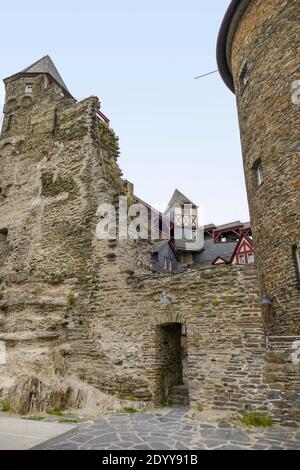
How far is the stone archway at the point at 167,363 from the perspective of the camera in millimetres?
8008

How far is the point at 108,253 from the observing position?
952 cm

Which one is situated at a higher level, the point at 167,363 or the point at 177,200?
the point at 177,200

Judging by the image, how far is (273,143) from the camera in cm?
1013

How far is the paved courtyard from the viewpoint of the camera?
5.05 m

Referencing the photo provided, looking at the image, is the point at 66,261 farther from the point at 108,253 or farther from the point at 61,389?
the point at 61,389

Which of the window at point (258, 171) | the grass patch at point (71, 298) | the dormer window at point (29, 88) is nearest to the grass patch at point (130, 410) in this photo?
the grass patch at point (71, 298)

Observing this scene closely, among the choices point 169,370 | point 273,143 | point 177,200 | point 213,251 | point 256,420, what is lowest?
point 256,420

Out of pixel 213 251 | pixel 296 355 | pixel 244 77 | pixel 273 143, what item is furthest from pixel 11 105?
pixel 213 251

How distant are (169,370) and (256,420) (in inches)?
110

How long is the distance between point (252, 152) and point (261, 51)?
329 cm

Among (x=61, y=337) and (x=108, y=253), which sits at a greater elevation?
(x=108, y=253)


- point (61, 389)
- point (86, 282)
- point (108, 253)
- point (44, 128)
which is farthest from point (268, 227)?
point (44, 128)

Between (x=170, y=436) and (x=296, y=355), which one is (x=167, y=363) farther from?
(x=296, y=355)
